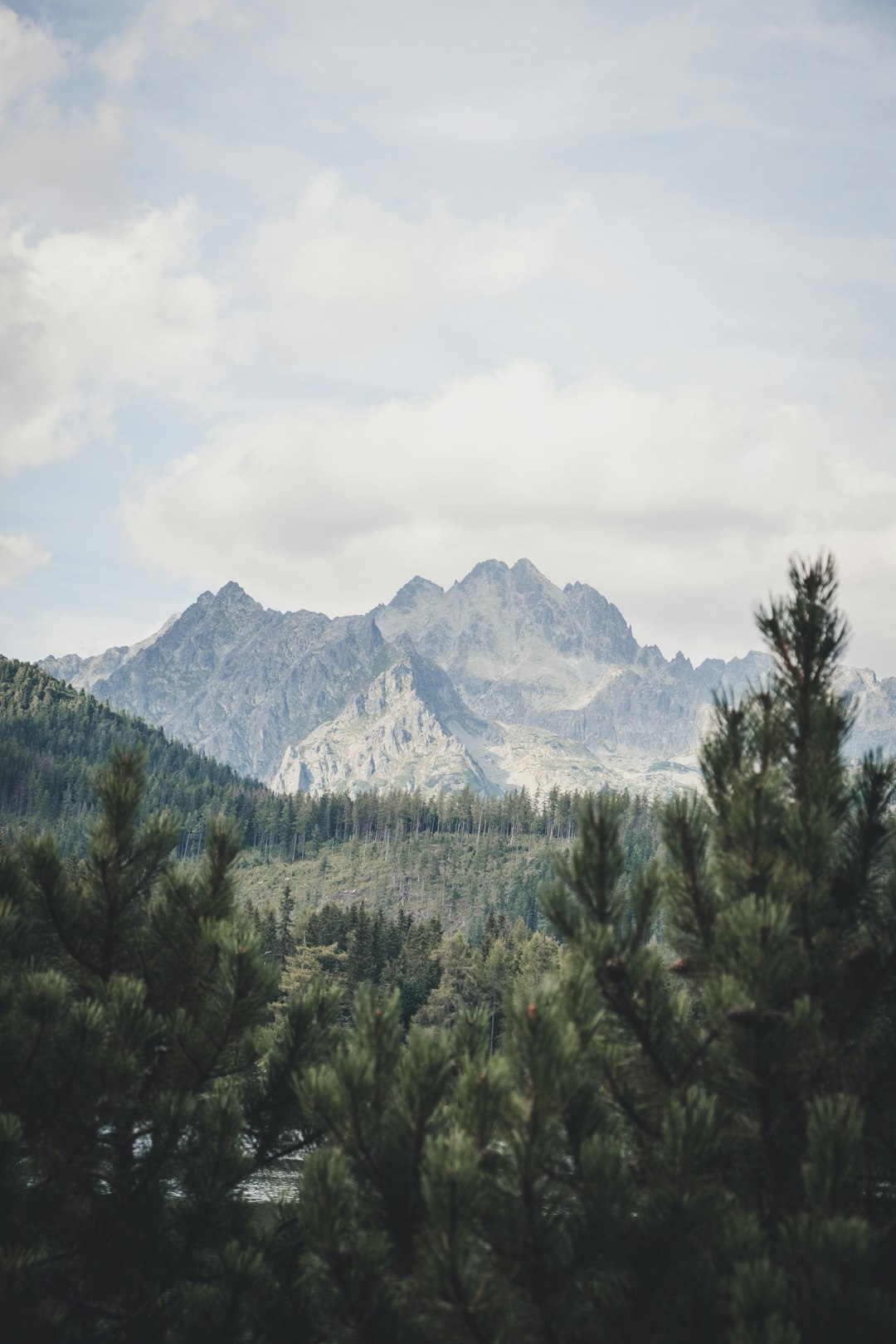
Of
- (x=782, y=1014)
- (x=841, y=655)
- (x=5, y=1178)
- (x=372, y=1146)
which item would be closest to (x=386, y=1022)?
(x=372, y=1146)

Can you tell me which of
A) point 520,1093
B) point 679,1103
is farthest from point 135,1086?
point 679,1103

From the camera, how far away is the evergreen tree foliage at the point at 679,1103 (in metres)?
7.36

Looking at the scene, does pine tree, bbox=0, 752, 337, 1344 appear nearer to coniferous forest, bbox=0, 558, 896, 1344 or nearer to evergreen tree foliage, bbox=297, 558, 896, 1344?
coniferous forest, bbox=0, 558, 896, 1344

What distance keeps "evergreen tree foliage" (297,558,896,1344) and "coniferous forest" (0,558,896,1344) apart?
0.03 meters

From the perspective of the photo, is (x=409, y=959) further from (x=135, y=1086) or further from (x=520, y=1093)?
(x=520, y=1093)

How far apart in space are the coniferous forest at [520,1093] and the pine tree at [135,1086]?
0.12 feet

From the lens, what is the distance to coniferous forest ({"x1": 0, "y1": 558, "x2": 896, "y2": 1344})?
7543 millimetres

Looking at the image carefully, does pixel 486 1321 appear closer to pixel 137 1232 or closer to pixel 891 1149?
pixel 891 1149

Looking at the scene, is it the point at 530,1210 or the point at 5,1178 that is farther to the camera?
the point at 5,1178

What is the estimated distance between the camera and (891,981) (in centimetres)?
883

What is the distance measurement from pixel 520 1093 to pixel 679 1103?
1.33 m

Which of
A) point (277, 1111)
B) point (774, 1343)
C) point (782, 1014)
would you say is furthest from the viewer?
point (277, 1111)

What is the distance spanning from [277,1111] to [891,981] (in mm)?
7399

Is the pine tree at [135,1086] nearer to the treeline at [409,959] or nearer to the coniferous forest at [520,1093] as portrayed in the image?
the coniferous forest at [520,1093]
